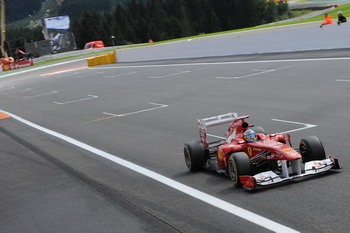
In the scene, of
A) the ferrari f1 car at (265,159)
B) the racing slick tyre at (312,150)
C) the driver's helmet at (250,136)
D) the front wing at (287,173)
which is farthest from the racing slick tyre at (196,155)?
the racing slick tyre at (312,150)

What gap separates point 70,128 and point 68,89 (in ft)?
53.8

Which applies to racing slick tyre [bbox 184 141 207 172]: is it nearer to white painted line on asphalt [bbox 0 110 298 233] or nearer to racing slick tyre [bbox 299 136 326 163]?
white painted line on asphalt [bbox 0 110 298 233]

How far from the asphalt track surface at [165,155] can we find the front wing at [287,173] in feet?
0.47

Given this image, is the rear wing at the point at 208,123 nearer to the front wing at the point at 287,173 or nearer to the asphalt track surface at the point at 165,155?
the asphalt track surface at the point at 165,155

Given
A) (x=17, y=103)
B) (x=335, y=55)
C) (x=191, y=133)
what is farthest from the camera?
(x=17, y=103)

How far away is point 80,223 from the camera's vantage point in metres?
8.41

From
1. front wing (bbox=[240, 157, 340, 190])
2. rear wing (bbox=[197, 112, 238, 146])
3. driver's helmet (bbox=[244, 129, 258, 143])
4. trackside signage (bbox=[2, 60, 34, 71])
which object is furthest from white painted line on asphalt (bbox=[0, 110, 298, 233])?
trackside signage (bbox=[2, 60, 34, 71])

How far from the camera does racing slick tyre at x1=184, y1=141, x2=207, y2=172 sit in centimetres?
1048

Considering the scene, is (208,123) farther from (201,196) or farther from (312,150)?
(312,150)

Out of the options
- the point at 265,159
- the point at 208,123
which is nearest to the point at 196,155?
the point at 208,123

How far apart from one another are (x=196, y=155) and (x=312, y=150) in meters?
2.23

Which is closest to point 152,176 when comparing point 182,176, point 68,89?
point 182,176

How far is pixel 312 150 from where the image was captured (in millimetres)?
9094

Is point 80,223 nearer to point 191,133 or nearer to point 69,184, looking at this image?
point 69,184
